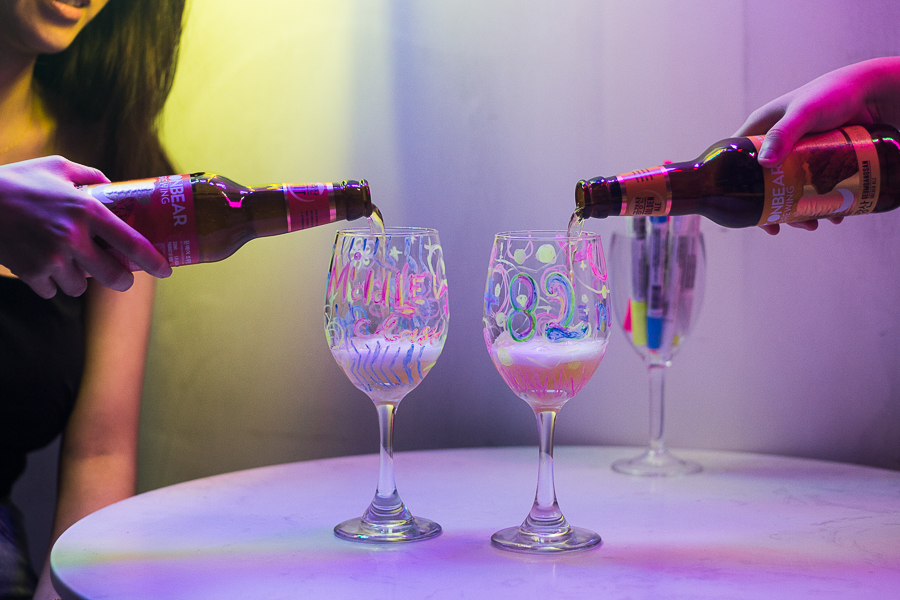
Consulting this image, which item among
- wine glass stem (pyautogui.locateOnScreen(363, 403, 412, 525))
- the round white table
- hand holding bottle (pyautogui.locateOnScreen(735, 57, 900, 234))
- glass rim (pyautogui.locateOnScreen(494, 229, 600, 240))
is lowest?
the round white table

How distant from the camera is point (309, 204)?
86 centimetres

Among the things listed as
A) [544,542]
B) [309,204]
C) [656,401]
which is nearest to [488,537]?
[544,542]

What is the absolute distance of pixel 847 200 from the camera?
872 mm

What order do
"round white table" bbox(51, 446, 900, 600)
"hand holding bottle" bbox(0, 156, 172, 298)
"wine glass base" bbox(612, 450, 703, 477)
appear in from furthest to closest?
"wine glass base" bbox(612, 450, 703, 477)
"hand holding bottle" bbox(0, 156, 172, 298)
"round white table" bbox(51, 446, 900, 600)

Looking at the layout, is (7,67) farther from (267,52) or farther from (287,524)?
(287,524)

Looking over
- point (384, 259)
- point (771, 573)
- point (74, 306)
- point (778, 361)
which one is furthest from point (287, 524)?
point (778, 361)

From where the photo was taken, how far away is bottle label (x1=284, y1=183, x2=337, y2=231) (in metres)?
0.86

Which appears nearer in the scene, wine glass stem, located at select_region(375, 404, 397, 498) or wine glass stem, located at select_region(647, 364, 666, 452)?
wine glass stem, located at select_region(375, 404, 397, 498)

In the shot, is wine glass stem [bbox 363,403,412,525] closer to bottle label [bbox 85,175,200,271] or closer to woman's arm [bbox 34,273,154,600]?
bottle label [bbox 85,175,200,271]

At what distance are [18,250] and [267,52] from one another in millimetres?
691

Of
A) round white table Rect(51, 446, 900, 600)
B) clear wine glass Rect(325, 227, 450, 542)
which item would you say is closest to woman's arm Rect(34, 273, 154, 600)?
round white table Rect(51, 446, 900, 600)

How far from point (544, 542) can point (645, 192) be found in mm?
360

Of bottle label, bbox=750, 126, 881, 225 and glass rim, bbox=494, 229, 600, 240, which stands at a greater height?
bottle label, bbox=750, 126, 881, 225

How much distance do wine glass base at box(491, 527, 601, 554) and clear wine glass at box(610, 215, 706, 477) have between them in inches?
15.7
